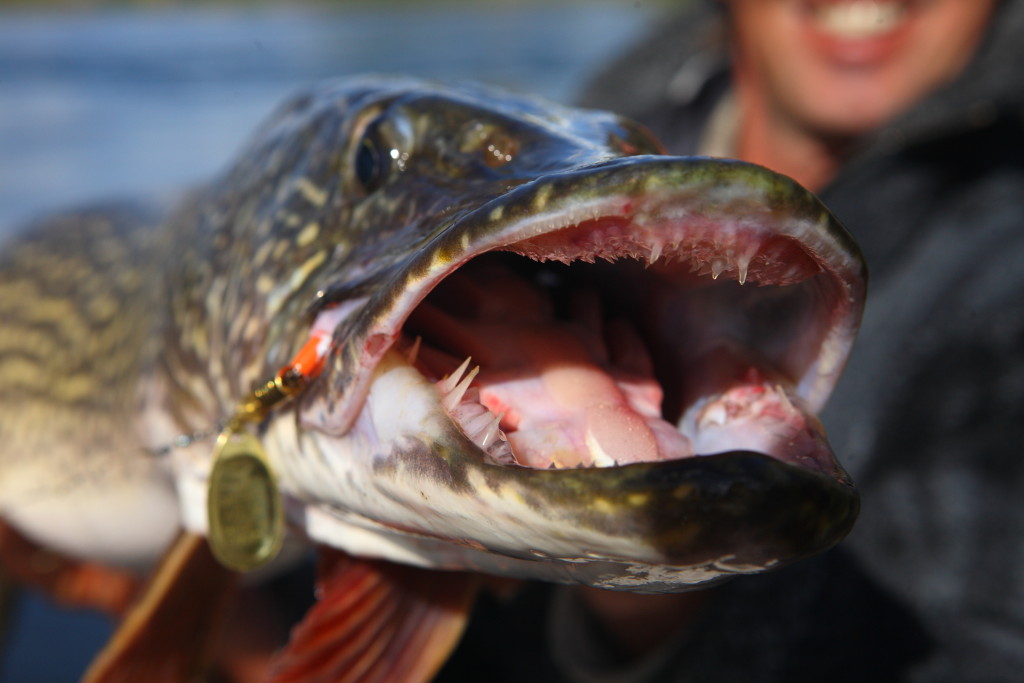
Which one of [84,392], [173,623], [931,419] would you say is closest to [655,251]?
[173,623]

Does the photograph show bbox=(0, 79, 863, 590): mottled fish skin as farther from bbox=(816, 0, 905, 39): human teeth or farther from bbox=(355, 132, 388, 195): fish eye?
bbox=(816, 0, 905, 39): human teeth

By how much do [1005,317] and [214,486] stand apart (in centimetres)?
109

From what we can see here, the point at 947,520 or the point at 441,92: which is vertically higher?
the point at 441,92

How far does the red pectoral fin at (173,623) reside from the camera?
931mm

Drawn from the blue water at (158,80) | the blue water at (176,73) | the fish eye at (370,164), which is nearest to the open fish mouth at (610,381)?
the fish eye at (370,164)

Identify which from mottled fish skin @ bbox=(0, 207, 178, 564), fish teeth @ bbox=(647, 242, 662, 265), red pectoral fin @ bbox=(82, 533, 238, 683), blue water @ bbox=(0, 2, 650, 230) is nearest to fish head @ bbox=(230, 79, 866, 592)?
fish teeth @ bbox=(647, 242, 662, 265)

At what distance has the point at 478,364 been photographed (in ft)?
2.08

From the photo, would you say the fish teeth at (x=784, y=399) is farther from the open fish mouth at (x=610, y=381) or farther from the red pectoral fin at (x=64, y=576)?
the red pectoral fin at (x=64, y=576)

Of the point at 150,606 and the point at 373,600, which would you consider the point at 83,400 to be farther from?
the point at 373,600

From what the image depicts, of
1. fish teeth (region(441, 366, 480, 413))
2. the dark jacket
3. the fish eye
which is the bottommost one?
the dark jacket

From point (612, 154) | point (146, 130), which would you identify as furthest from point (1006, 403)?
point (146, 130)

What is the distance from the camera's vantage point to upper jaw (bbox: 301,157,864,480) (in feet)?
1.61

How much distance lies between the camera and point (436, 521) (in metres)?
0.59

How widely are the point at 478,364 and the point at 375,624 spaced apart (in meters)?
0.35
